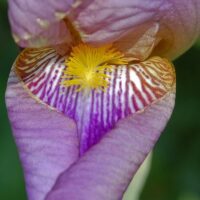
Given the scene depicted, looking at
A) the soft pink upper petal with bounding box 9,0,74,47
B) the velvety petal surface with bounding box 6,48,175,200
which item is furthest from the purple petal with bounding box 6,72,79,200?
the soft pink upper petal with bounding box 9,0,74,47

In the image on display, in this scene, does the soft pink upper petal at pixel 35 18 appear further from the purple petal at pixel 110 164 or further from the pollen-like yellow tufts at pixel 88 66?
the purple petal at pixel 110 164

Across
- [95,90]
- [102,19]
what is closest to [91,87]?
[95,90]

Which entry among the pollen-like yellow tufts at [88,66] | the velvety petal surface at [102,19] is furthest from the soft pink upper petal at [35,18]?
the pollen-like yellow tufts at [88,66]

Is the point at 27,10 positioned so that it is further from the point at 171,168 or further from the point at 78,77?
the point at 171,168

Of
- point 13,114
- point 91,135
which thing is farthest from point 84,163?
point 13,114

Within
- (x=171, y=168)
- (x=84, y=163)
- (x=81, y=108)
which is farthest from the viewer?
(x=171, y=168)

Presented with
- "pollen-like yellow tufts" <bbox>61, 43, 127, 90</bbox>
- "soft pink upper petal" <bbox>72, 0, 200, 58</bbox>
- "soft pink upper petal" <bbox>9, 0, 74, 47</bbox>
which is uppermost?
"soft pink upper petal" <bbox>9, 0, 74, 47</bbox>

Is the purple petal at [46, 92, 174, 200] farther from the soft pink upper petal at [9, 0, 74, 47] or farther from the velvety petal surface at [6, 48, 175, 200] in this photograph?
the soft pink upper petal at [9, 0, 74, 47]
